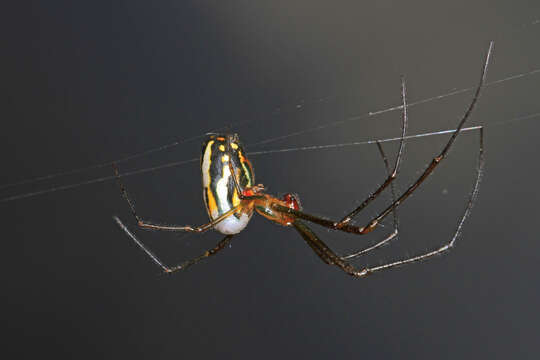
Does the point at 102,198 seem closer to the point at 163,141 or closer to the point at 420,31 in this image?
the point at 163,141

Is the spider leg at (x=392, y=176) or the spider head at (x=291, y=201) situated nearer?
the spider leg at (x=392, y=176)

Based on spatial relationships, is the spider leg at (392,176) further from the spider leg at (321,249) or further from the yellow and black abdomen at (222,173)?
the yellow and black abdomen at (222,173)

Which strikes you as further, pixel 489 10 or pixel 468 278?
pixel 468 278

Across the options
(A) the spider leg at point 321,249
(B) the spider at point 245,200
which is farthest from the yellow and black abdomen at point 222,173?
(A) the spider leg at point 321,249

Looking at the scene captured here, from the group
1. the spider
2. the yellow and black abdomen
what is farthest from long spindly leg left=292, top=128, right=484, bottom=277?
the yellow and black abdomen

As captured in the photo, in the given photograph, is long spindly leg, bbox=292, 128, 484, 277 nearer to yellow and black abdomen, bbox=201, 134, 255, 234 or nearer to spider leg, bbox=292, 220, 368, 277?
spider leg, bbox=292, 220, 368, 277

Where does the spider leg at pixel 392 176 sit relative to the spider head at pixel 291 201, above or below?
below

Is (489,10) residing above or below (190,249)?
above

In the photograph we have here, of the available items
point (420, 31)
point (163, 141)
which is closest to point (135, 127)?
point (163, 141)

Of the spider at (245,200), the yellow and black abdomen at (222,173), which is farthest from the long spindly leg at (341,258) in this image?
the yellow and black abdomen at (222,173)

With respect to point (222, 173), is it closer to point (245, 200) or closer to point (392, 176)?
point (245, 200)
